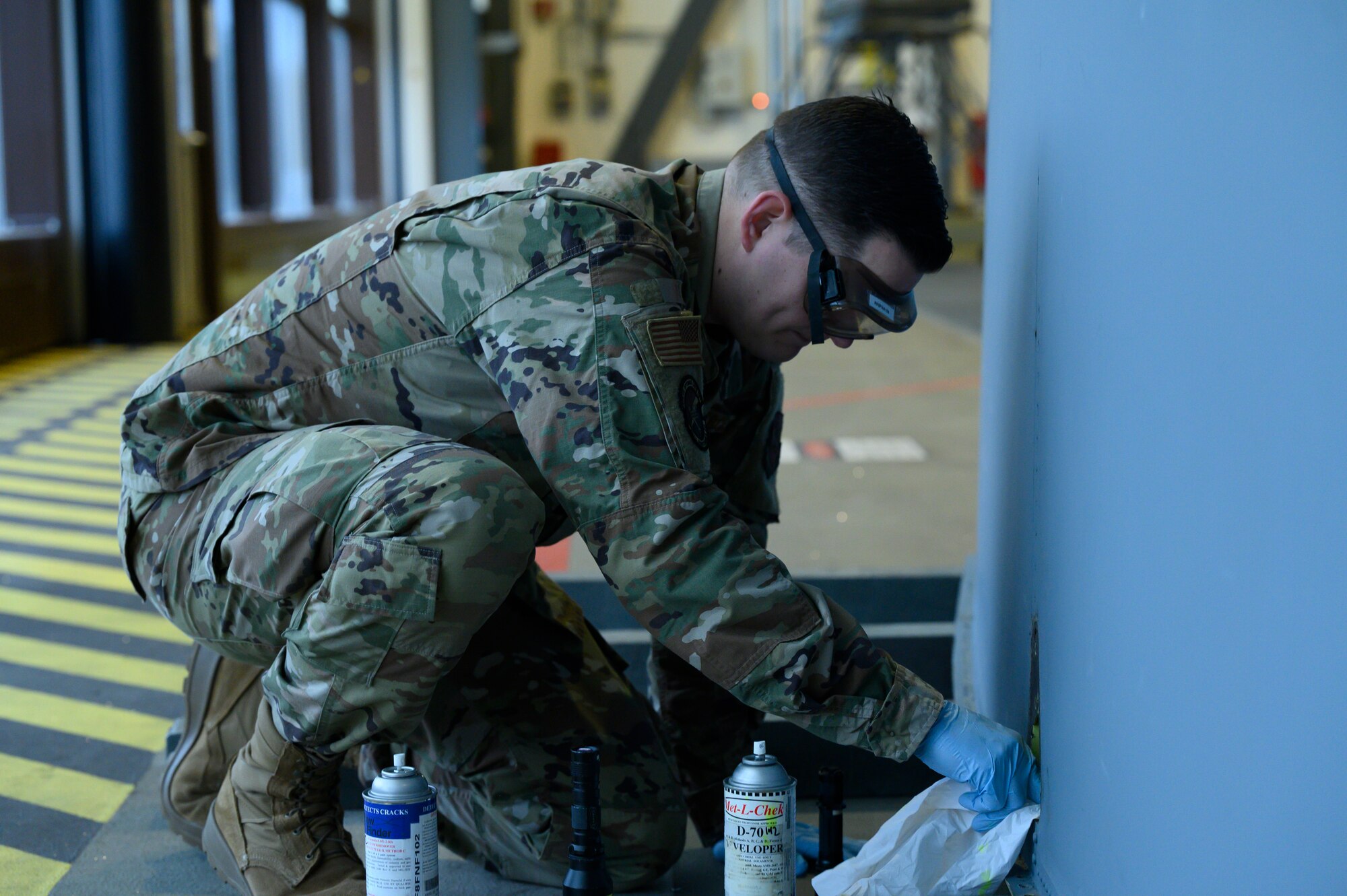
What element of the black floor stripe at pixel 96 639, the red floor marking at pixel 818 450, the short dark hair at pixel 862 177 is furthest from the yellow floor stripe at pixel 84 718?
the red floor marking at pixel 818 450

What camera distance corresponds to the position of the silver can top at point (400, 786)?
1.21 meters

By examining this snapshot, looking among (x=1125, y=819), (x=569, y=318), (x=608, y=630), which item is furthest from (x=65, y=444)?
(x=1125, y=819)

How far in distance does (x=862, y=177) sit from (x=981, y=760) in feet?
1.83

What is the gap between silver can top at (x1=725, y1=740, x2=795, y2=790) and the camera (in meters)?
1.20

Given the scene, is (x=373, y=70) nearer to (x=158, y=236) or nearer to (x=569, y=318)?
(x=158, y=236)

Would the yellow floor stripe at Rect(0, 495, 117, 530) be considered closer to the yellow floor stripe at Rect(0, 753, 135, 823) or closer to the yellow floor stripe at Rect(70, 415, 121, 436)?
the yellow floor stripe at Rect(70, 415, 121, 436)

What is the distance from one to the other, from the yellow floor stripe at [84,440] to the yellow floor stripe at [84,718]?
2036mm

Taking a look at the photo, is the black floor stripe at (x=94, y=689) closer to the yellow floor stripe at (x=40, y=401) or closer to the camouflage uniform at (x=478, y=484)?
Answer: the camouflage uniform at (x=478, y=484)

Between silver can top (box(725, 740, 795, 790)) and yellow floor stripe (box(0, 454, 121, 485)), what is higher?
silver can top (box(725, 740, 795, 790))

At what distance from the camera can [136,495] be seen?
5.02ft

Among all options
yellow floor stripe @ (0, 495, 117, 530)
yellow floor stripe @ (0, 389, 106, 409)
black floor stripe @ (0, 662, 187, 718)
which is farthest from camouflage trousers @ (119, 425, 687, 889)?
yellow floor stripe @ (0, 389, 106, 409)

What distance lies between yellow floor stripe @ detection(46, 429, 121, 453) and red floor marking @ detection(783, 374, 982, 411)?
2235mm

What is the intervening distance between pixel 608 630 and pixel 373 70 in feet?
37.9

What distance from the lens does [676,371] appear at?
4.02 feet
